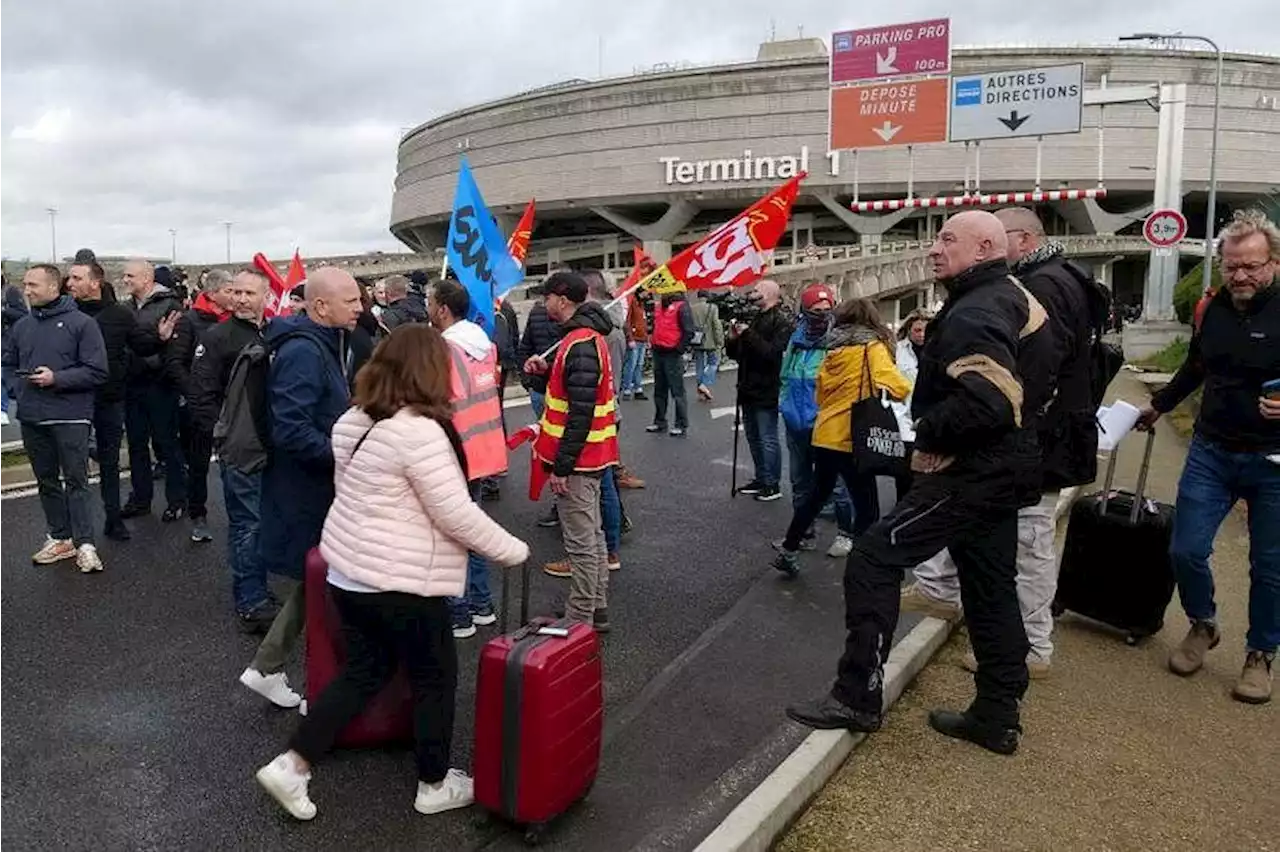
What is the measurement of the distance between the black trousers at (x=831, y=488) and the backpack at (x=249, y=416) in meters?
3.08

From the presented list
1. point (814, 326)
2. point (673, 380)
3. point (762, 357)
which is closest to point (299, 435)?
point (814, 326)

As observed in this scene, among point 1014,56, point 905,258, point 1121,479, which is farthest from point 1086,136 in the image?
point 1121,479

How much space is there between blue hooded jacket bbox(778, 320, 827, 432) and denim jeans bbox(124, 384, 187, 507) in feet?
14.5

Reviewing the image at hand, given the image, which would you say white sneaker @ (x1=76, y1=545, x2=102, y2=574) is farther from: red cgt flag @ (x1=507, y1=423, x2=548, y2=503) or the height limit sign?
the height limit sign

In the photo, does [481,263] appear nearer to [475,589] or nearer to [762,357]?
[475,589]

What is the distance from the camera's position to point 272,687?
3.99 meters

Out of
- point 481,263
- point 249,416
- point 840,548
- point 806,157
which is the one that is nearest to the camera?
point 249,416

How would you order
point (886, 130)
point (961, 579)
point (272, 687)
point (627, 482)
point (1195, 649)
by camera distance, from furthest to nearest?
point (886, 130) < point (627, 482) < point (1195, 649) < point (272, 687) < point (961, 579)

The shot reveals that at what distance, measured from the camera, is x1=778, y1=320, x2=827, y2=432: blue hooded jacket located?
6480mm

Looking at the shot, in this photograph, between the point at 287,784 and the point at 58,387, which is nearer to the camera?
the point at 287,784

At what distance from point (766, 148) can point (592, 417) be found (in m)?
61.3

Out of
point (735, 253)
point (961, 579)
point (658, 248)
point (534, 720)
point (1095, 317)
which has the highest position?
point (658, 248)

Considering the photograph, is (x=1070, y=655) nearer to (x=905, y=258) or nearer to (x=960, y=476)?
(x=960, y=476)

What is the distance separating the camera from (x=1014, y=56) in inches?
2334
